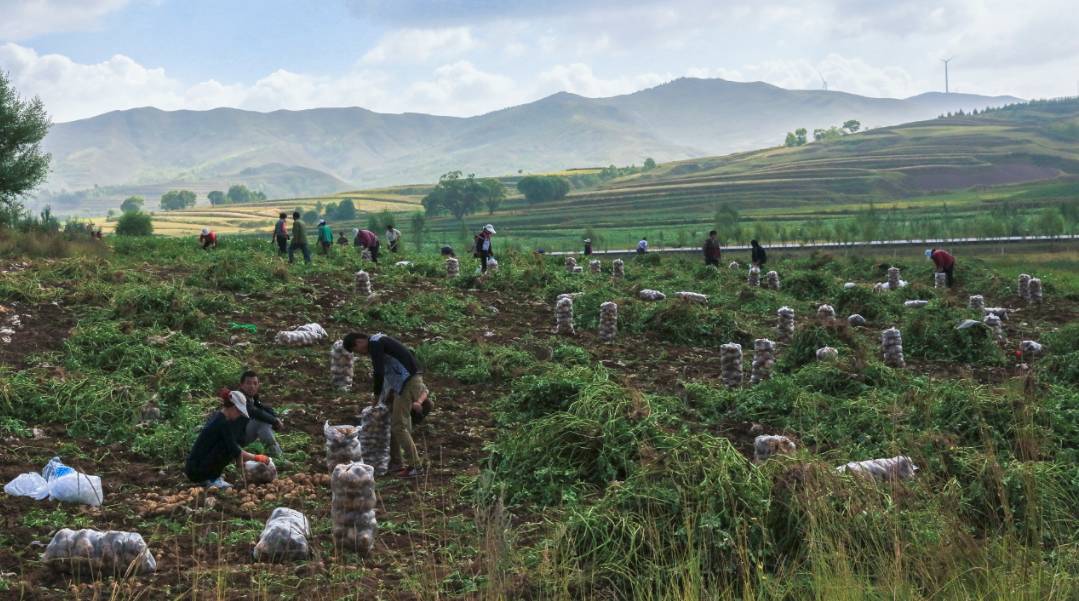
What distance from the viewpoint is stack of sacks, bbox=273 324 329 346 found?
1627 centimetres

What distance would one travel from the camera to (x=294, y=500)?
9.49m

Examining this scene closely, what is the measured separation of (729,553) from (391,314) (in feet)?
42.5

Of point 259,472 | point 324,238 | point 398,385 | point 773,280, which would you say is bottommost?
point 773,280

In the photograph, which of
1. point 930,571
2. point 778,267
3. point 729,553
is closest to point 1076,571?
point 930,571

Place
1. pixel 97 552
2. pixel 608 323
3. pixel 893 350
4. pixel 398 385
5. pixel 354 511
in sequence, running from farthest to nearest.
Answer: pixel 608 323 < pixel 893 350 < pixel 398 385 < pixel 354 511 < pixel 97 552

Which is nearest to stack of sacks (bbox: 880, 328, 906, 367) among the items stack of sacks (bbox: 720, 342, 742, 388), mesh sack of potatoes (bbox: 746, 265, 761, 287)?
stack of sacks (bbox: 720, 342, 742, 388)

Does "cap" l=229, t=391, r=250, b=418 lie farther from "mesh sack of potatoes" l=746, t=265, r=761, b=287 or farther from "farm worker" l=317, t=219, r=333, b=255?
"mesh sack of potatoes" l=746, t=265, r=761, b=287

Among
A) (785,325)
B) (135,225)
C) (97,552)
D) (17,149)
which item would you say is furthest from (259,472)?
(135,225)

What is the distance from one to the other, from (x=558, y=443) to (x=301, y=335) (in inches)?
308

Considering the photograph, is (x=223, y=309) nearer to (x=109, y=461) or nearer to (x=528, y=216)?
(x=109, y=461)

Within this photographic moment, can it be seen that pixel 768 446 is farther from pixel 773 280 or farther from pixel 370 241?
pixel 370 241

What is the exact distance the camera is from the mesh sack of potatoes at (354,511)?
25.9 feet

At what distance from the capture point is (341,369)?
1426 centimetres

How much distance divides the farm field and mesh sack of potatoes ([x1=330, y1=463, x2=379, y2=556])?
0.52 ft
